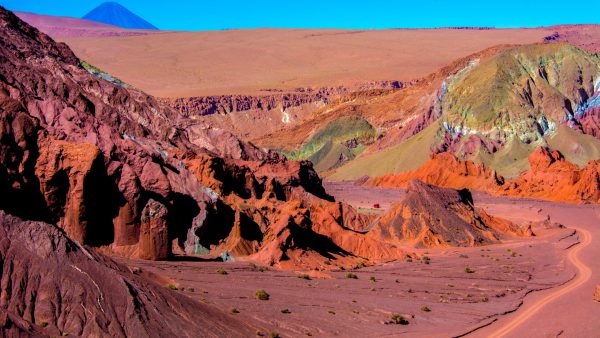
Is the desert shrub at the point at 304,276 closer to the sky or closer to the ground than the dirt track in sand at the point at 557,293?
closer to the sky

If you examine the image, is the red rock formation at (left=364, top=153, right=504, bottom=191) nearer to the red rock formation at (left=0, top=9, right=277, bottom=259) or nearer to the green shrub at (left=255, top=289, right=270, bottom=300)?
the red rock formation at (left=0, top=9, right=277, bottom=259)

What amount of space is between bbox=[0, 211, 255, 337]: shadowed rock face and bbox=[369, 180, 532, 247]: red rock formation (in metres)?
35.8

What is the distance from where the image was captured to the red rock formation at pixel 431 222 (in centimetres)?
5384

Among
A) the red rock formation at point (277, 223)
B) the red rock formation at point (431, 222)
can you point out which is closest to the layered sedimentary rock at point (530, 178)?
the red rock formation at point (431, 222)

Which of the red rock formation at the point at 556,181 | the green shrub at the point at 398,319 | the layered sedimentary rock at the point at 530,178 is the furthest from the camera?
the layered sedimentary rock at the point at 530,178

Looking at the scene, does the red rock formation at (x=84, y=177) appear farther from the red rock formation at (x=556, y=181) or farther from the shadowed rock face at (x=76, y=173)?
the red rock formation at (x=556, y=181)

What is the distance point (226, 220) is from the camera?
3819 centimetres

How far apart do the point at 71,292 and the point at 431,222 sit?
41.5 metres

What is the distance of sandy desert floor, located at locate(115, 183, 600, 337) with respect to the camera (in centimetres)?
2502

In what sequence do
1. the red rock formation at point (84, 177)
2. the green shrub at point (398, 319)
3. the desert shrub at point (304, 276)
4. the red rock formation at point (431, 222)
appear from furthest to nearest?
the red rock formation at point (431, 222), the desert shrub at point (304, 276), the red rock formation at point (84, 177), the green shrub at point (398, 319)

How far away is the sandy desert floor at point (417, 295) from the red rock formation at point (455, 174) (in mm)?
63744

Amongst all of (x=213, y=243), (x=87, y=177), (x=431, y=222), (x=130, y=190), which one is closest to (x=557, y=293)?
(x=213, y=243)

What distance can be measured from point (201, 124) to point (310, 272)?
3651 cm

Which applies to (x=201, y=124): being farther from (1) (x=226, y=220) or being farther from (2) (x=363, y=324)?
(2) (x=363, y=324)
